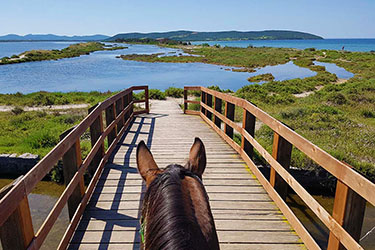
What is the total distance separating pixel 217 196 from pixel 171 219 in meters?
3.11

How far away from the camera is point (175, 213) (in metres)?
1.16

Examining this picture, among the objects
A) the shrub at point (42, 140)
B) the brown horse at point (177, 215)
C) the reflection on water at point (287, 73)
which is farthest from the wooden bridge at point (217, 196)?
the reflection on water at point (287, 73)

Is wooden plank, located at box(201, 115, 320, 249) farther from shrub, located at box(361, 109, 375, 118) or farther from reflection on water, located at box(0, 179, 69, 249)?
shrub, located at box(361, 109, 375, 118)

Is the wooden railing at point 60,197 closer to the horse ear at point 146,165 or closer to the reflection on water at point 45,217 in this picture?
the horse ear at point 146,165

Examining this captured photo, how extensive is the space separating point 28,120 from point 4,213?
11.8 m

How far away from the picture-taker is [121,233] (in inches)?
128

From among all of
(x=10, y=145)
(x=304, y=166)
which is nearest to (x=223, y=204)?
(x=304, y=166)

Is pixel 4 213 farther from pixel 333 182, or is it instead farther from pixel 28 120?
pixel 28 120

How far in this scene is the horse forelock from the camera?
1.08 metres

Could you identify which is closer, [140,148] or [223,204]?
[140,148]

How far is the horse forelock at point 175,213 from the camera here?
42.3 inches

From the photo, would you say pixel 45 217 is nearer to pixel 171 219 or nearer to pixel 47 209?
pixel 47 209

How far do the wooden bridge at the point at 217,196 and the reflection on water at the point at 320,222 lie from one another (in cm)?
140

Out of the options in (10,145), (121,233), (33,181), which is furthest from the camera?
(10,145)
